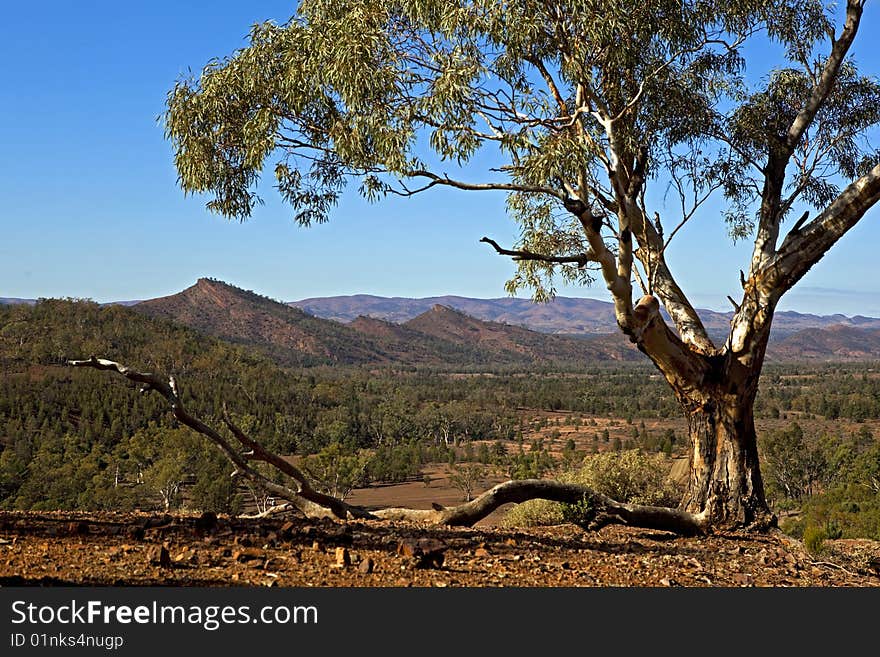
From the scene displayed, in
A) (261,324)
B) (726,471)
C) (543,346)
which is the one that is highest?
(261,324)

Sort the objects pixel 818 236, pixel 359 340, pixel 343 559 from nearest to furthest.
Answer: pixel 343 559 < pixel 818 236 < pixel 359 340

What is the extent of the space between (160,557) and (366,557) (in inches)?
44.1

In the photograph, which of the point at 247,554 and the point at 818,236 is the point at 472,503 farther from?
the point at 818,236

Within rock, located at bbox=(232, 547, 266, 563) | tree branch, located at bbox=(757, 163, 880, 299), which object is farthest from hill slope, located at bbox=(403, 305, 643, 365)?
rock, located at bbox=(232, 547, 266, 563)

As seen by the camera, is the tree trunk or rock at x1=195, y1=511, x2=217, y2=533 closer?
rock at x1=195, y1=511, x2=217, y2=533

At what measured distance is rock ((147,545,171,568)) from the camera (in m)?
4.12

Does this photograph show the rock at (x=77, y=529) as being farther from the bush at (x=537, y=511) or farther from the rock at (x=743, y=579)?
the bush at (x=537, y=511)

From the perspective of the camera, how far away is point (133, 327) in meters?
70.8

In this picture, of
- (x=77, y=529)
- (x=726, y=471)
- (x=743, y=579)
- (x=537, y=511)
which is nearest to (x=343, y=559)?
(x=77, y=529)

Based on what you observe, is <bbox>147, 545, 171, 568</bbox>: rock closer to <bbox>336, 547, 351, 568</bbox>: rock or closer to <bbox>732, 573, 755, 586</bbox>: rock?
<bbox>336, 547, 351, 568</bbox>: rock

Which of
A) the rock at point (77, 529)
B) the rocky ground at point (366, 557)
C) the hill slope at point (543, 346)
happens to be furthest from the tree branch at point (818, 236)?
the hill slope at point (543, 346)

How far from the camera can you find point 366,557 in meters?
4.57

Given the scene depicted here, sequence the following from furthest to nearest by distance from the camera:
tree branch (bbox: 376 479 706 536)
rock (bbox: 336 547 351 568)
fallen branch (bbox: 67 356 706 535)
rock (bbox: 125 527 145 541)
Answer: tree branch (bbox: 376 479 706 536) → fallen branch (bbox: 67 356 706 535) → rock (bbox: 125 527 145 541) → rock (bbox: 336 547 351 568)

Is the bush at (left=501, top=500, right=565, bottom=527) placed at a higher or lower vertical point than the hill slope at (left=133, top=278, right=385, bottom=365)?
lower
